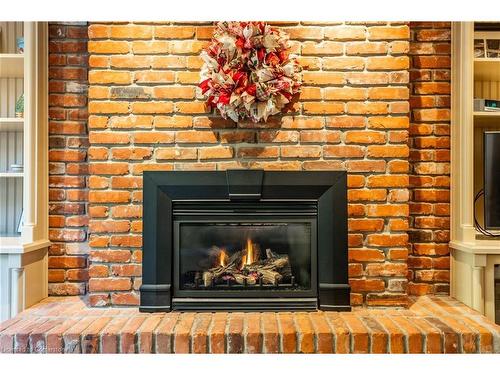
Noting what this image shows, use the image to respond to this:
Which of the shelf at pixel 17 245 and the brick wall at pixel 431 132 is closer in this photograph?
the shelf at pixel 17 245

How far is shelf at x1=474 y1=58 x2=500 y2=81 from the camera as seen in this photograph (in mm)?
2515

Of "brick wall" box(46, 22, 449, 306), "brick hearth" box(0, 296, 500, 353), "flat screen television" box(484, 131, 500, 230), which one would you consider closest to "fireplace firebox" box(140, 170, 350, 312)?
"brick wall" box(46, 22, 449, 306)

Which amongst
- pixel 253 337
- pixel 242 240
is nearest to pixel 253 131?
pixel 242 240

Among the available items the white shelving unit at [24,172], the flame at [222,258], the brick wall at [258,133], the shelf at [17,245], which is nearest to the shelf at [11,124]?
the white shelving unit at [24,172]

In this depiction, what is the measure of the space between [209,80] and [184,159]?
1.50 ft

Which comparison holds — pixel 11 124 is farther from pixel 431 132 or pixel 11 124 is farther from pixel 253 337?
pixel 431 132

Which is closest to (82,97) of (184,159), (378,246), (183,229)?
(184,159)

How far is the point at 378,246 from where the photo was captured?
7.95ft

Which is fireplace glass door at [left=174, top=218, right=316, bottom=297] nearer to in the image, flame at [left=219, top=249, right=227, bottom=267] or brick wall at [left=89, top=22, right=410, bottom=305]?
flame at [left=219, top=249, right=227, bottom=267]

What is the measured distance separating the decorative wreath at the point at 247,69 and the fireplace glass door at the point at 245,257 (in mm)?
648

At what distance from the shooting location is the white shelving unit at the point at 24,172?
2402 mm

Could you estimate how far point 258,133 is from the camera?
243cm

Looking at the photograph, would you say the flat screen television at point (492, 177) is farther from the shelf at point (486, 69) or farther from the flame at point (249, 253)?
the flame at point (249, 253)

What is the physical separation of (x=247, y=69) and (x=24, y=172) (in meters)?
1.40
